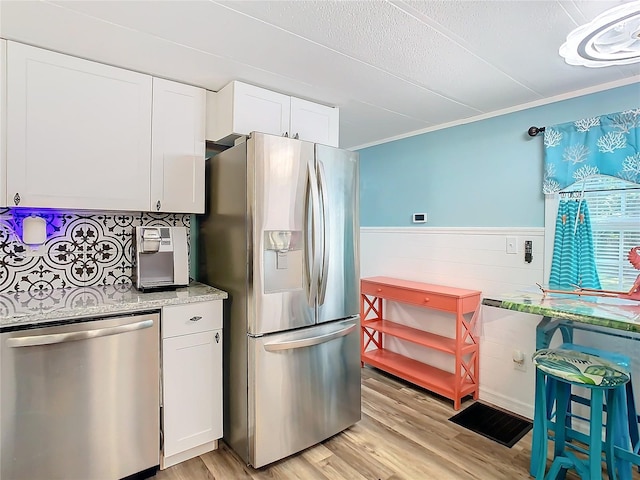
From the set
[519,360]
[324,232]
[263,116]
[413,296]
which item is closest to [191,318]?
[324,232]

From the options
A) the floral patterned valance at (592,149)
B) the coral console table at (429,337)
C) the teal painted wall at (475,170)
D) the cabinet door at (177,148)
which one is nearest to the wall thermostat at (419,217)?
the teal painted wall at (475,170)

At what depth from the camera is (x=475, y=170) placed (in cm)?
285

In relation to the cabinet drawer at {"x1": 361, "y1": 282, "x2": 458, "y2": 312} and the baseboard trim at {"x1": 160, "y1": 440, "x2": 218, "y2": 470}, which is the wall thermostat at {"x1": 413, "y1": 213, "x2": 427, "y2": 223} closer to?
the cabinet drawer at {"x1": 361, "y1": 282, "x2": 458, "y2": 312}

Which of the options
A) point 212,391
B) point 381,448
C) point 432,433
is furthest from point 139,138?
point 432,433

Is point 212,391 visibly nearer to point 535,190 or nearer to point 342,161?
point 342,161

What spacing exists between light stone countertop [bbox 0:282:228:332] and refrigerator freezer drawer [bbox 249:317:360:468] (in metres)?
0.47

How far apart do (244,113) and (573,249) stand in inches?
87.2

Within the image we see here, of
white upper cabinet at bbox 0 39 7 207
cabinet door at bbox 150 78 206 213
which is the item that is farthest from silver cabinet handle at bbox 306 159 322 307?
white upper cabinet at bbox 0 39 7 207

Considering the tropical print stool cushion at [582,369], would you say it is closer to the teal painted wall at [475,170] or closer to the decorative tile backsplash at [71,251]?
the teal painted wall at [475,170]

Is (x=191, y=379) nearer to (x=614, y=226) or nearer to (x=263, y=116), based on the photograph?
(x=263, y=116)

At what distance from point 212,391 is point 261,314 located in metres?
0.58

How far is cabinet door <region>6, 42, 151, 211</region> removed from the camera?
5.81 ft

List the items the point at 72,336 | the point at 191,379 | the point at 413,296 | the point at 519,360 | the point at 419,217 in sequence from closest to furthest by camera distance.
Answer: the point at 72,336
the point at 191,379
the point at 519,360
the point at 413,296
the point at 419,217

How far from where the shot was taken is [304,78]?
7.01 feet
